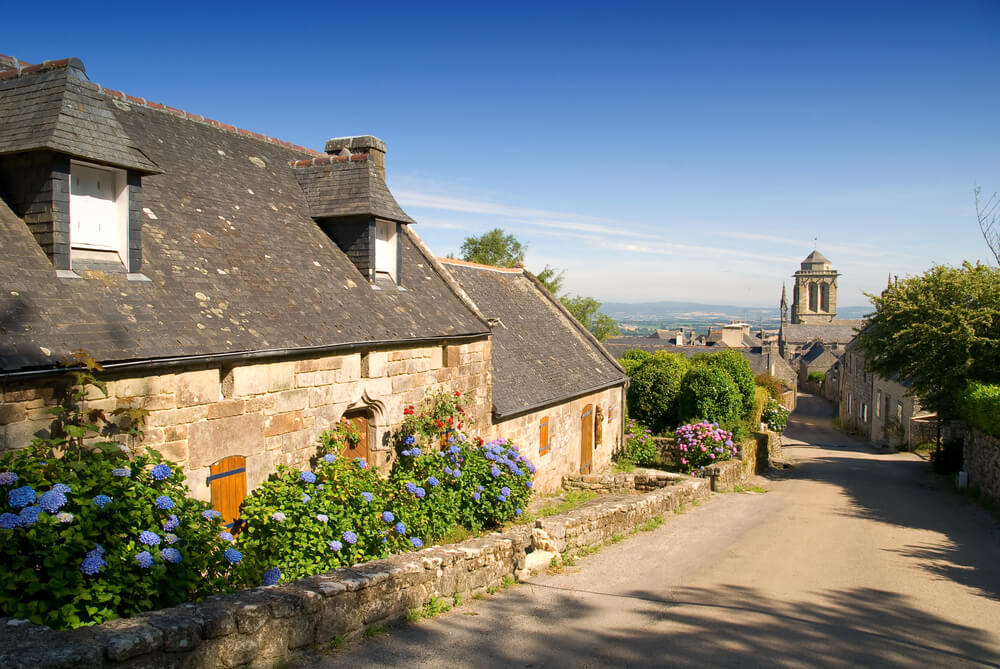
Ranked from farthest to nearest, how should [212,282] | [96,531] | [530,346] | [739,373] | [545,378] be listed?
[739,373], [530,346], [545,378], [212,282], [96,531]

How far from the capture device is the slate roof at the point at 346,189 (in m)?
10.5

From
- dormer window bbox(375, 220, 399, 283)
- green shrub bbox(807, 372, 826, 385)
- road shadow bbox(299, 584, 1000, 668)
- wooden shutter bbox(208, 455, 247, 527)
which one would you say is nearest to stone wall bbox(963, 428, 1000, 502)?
road shadow bbox(299, 584, 1000, 668)

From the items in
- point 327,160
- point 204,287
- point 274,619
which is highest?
point 327,160

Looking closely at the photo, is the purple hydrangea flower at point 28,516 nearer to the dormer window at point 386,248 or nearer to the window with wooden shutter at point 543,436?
the dormer window at point 386,248

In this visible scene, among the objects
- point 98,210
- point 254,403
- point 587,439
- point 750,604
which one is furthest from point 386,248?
point 587,439

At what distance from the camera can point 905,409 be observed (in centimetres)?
3159

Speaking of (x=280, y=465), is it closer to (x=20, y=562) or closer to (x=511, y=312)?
(x=20, y=562)

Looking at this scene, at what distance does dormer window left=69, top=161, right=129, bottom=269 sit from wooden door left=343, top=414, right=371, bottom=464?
Result: 3.59 m

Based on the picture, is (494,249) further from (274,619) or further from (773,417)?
(274,619)

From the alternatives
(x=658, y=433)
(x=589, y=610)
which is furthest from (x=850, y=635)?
(x=658, y=433)

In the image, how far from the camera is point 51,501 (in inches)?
181

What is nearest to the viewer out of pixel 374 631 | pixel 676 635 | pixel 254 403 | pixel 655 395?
pixel 374 631

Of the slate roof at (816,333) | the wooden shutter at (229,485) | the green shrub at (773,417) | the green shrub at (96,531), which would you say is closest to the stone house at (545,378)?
the wooden shutter at (229,485)

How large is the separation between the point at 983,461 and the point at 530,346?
39.4ft
